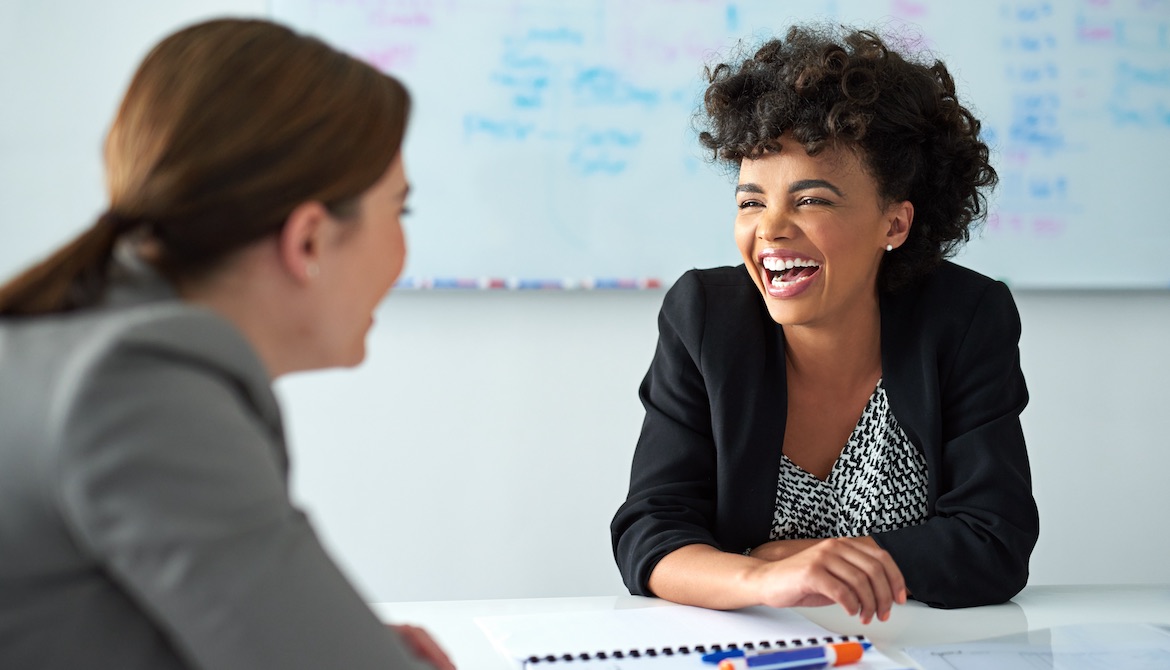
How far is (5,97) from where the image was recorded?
233 centimetres

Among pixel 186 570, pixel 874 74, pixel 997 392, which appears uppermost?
pixel 874 74

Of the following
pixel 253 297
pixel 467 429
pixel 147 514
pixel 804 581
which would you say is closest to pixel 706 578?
pixel 804 581

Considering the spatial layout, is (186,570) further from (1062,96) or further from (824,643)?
(1062,96)

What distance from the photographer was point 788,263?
Answer: 147 cm

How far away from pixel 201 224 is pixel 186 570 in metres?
0.23

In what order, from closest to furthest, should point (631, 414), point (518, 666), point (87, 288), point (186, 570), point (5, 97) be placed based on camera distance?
point (186, 570)
point (87, 288)
point (518, 666)
point (5, 97)
point (631, 414)

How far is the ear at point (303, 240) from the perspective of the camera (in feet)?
2.22

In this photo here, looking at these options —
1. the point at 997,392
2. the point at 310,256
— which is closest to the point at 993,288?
the point at 997,392

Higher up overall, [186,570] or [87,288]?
[87,288]

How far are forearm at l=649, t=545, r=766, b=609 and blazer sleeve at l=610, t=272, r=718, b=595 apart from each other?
31 millimetres

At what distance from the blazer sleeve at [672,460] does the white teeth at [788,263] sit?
13 centimetres

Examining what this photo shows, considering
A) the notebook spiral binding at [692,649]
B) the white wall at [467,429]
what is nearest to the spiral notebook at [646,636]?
the notebook spiral binding at [692,649]

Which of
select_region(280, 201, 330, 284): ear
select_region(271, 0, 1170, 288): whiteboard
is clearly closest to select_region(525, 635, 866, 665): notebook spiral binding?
select_region(280, 201, 330, 284): ear

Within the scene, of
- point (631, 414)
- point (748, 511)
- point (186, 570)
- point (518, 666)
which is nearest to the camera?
point (186, 570)
